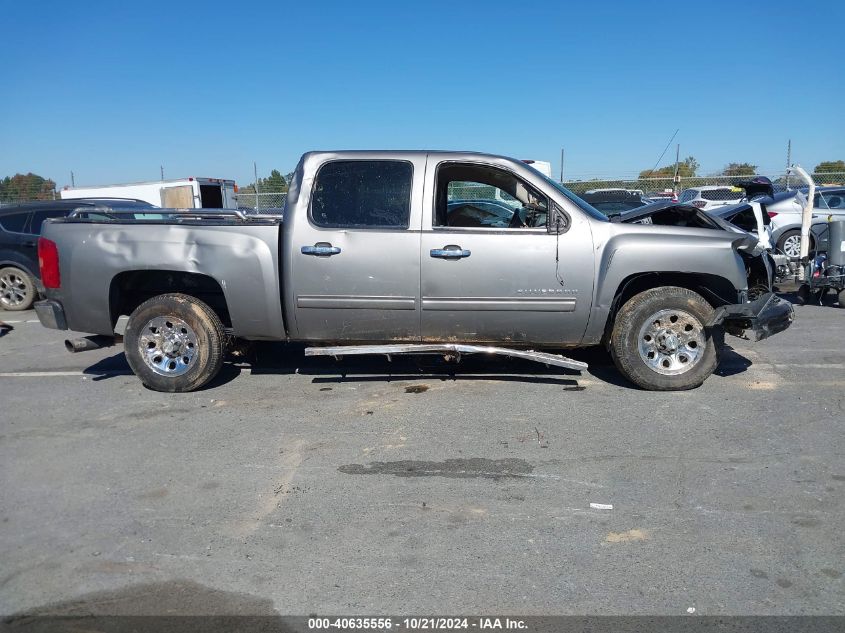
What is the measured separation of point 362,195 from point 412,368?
69.7 inches

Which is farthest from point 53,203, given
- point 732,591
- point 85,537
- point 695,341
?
point 732,591

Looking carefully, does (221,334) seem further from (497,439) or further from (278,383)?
(497,439)

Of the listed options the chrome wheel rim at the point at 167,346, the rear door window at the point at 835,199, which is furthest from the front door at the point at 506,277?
the rear door window at the point at 835,199

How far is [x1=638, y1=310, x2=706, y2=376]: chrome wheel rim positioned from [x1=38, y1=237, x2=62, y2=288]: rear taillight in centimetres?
487

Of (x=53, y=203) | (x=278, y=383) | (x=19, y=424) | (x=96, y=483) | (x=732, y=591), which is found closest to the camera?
(x=732, y=591)

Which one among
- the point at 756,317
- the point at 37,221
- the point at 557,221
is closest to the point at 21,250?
the point at 37,221

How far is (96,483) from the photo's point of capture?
410 centimetres

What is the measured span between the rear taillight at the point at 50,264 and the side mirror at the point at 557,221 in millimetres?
4078

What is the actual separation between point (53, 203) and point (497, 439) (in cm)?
946

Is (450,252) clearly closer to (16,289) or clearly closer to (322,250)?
(322,250)

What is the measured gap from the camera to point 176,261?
5.48 metres

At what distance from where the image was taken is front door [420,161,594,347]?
17.4ft

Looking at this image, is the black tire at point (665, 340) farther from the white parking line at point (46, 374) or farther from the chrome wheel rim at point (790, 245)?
the chrome wheel rim at point (790, 245)

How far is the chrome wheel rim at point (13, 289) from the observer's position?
10758 millimetres
